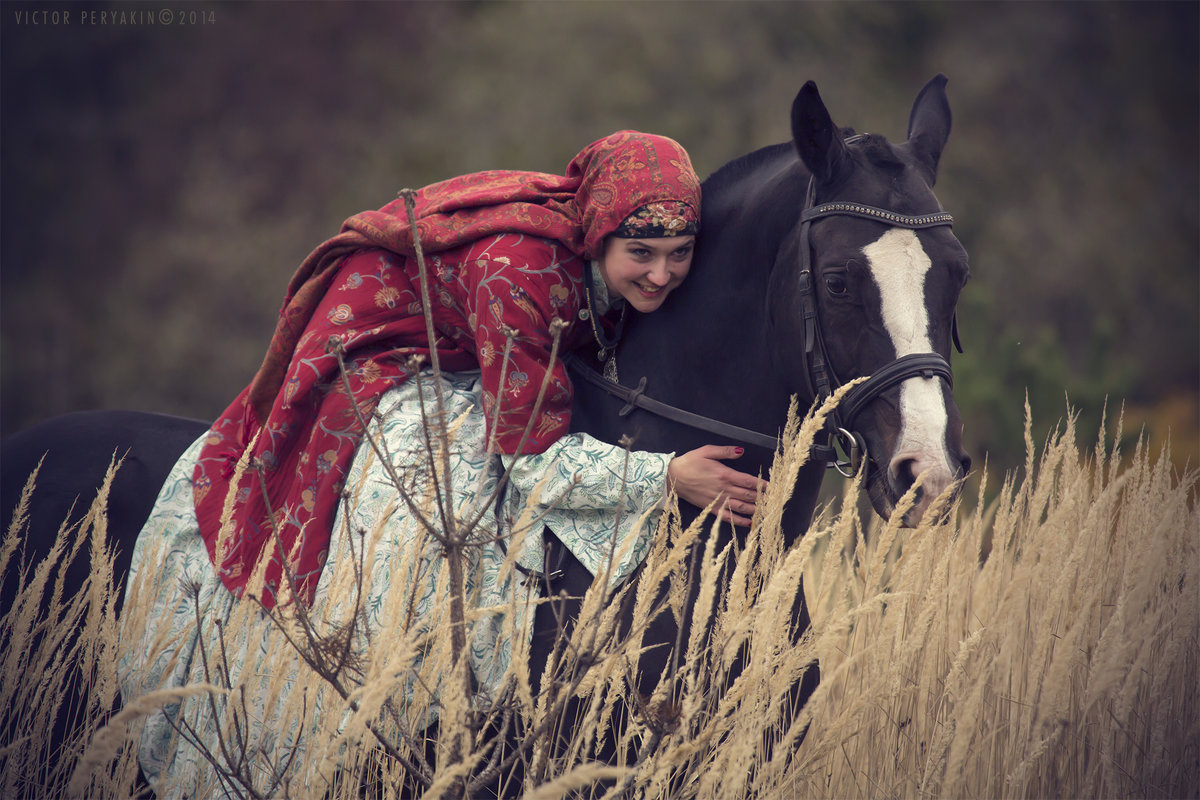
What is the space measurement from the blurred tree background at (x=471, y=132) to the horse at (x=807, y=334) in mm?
12522

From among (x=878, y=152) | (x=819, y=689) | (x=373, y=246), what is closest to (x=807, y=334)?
(x=878, y=152)

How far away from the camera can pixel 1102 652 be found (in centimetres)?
163

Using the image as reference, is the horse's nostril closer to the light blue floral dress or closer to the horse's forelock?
the light blue floral dress

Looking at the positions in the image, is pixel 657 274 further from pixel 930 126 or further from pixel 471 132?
pixel 471 132

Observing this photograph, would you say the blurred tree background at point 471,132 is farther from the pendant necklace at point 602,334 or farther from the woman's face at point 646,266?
the woman's face at point 646,266

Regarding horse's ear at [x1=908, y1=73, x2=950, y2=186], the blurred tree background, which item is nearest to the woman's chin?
horse's ear at [x1=908, y1=73, x2=950, y2=186]

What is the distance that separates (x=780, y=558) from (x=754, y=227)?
742 millimetres

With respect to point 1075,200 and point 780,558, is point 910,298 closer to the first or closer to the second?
point 780,558

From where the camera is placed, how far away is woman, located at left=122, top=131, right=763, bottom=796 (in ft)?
6.36

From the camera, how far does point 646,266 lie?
2.03 m

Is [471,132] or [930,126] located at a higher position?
[471,132]

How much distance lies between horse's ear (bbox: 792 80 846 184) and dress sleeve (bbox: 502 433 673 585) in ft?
2.29

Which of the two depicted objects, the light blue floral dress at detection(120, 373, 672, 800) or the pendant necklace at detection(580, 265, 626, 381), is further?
the pendant necklace at detection(580, 265, 626, 381)

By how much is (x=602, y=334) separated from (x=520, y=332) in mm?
257
